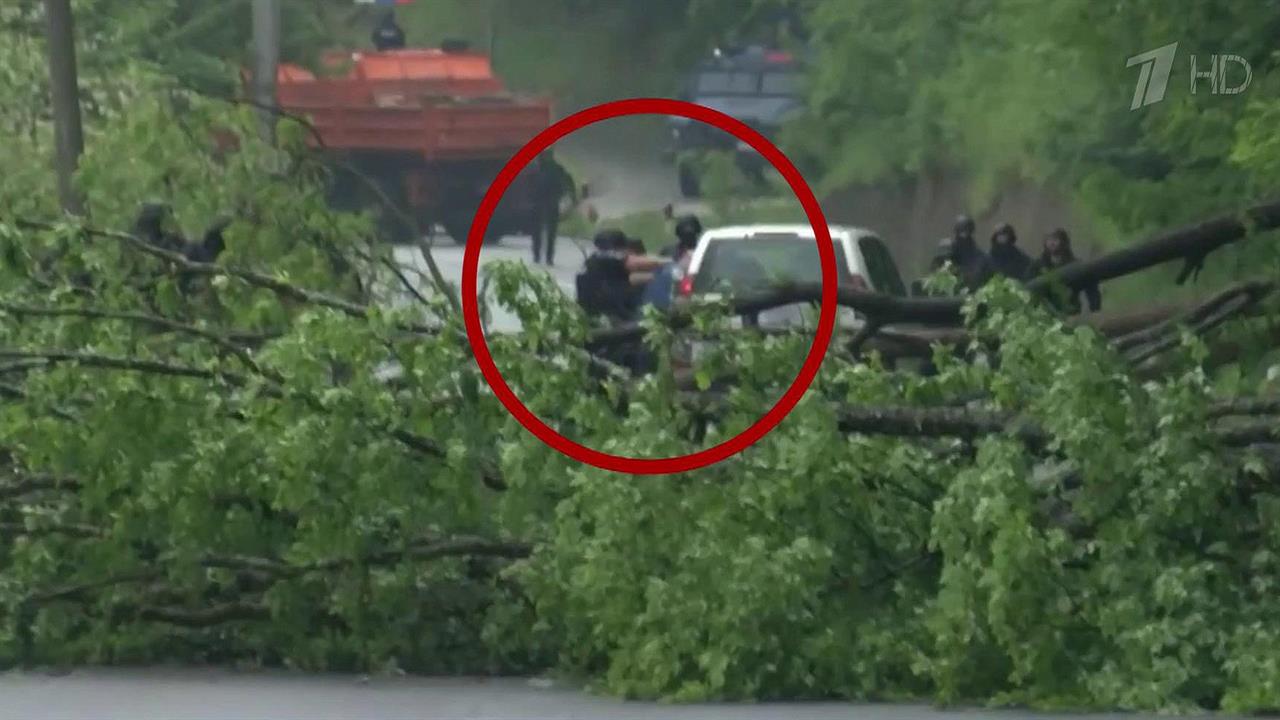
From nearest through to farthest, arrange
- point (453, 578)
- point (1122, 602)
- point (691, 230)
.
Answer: point (1122, 602) < point (453, 578) < point (691, 230)

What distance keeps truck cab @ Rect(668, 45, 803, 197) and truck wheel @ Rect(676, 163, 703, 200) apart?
2 cm

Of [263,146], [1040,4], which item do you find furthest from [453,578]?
[1040,4]

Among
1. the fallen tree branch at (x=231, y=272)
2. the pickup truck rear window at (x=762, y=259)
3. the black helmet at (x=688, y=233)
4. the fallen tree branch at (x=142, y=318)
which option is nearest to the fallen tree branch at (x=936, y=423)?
the fallen tree branch at (x=231, y=272)

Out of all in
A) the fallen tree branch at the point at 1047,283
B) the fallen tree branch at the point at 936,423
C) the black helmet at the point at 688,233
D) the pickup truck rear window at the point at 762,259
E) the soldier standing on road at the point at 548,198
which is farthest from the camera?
the black helmet at the point at 688,233

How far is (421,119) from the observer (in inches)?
1056

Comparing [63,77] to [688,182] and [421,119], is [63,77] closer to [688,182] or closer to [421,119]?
[421,119]

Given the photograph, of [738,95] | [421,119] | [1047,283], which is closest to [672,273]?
[1047,283]

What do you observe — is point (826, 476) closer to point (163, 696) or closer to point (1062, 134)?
point (163, 696)

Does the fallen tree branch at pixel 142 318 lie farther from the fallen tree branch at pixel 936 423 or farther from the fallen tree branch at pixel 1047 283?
the fallen tree branch at pixel 936 423

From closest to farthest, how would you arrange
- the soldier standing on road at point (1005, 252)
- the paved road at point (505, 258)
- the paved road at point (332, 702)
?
the paved road at point (332, 702) → the paved road at point (505, 258) → the soldier standing on road at point (1005, 252)

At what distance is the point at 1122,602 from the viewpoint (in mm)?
8336

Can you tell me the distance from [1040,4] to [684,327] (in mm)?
10561

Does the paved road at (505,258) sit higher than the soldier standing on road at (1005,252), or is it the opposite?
the soldier standing on road at (1005,252)

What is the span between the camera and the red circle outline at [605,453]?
28.3 ft
